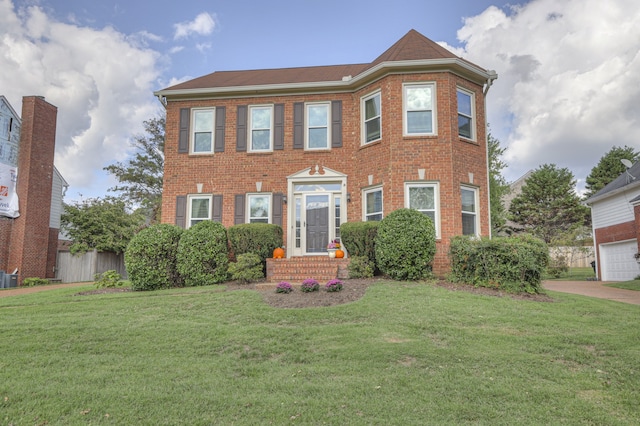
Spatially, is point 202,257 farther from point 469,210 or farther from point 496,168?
→ point 496,168

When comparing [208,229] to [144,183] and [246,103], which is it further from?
[144,183]

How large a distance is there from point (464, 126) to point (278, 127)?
5.72 m

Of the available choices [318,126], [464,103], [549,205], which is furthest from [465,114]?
[549,205]

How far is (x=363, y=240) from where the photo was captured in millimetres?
10273

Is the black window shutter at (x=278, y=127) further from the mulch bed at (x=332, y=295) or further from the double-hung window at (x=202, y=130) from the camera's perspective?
the mulch bed at (x=332, y=295)

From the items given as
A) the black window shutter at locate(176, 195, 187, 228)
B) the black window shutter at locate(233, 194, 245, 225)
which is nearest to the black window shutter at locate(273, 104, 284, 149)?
the black window shutter at locate(233, 194, 245, 225)

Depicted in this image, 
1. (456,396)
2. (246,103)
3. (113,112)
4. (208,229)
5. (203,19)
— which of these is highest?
(203,19)

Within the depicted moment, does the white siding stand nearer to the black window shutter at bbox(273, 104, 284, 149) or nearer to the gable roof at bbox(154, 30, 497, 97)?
the gable roof at bbox(154, 30, 497, 97)

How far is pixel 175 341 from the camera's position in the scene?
16.9 ft

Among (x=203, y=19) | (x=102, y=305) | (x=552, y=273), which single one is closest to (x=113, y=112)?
(x=203, y=19)

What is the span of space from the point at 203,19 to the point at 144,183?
20762 mm

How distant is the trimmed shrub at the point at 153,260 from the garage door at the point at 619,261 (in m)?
15.5

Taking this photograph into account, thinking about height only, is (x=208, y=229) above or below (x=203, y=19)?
below

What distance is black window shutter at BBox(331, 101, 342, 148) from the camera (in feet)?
41.5
